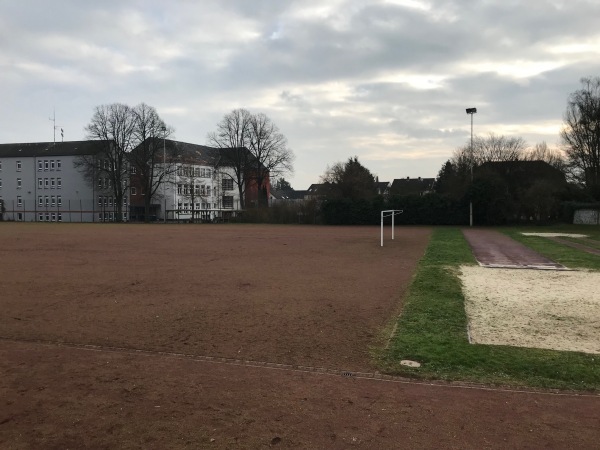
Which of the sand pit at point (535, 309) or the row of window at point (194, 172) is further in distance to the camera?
the row of window at point (194, 172)

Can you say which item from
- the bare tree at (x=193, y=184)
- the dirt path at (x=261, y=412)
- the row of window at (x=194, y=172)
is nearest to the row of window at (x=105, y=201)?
the bare tree at (x=193, y=184)

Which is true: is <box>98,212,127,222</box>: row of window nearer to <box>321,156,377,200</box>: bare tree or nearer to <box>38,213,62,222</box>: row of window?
<box>38,213,62,222</box>: row of window

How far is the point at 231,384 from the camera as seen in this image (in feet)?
18.1

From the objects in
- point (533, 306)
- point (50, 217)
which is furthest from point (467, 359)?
point (50, 217)

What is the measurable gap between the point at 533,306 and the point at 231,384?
7.32 m

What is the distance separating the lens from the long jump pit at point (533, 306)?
7582 millimetres

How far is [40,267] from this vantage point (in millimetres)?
16812

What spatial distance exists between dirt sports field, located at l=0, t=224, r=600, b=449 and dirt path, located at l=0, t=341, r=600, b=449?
0.06 ft

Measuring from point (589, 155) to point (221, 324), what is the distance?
182ft

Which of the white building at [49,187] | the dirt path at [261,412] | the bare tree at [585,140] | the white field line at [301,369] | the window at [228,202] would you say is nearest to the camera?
the dirt path at [261,412]

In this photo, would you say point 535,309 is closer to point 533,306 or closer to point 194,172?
point 533,306

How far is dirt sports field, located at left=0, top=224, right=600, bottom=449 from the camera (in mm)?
4246

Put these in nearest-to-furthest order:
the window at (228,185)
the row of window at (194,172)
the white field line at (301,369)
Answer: the white field line at (301,369)
the row of window at (194,172)
the window at (228,185)

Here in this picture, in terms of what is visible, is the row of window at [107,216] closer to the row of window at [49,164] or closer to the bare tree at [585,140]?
the row of window at [49,164]
